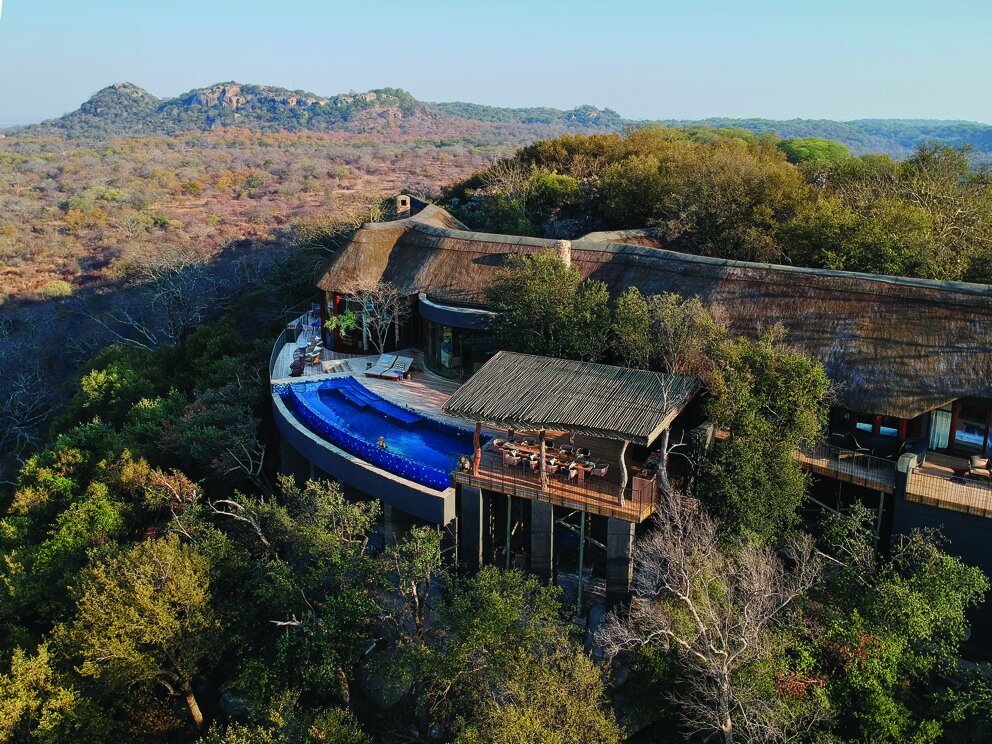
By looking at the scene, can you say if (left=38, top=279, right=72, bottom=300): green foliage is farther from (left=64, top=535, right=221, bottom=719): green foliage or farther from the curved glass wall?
(left=64, top=535, right=221, bottom=719): green foliage

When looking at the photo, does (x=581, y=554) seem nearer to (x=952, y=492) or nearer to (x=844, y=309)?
(x=952, y=492)

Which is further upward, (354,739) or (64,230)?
(64,230)

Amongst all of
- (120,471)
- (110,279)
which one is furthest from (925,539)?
(110,279)

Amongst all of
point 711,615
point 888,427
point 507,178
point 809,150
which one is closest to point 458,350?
point 888,427

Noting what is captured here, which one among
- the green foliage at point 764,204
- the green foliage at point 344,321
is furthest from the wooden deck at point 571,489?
the green foliage at point 764,204

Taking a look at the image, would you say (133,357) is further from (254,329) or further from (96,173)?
(96,173)
